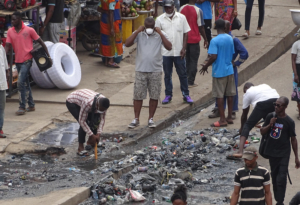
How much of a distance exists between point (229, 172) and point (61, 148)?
260 centimetres

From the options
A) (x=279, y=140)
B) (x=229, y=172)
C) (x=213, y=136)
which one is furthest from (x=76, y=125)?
(x=279, y=140)

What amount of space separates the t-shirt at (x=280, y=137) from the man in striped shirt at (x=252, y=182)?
108cm

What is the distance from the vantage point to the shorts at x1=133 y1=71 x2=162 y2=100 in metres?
9.77

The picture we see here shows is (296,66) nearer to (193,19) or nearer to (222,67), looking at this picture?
(222,67)

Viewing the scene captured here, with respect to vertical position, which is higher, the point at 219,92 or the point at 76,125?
the point at 219,92

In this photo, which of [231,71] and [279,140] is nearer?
[279,140]

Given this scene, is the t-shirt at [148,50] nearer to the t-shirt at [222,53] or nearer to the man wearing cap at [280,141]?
the t-shirt at [222,53]

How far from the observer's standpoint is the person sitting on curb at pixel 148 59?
31.5 feet

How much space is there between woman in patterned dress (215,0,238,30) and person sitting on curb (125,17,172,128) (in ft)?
13.5

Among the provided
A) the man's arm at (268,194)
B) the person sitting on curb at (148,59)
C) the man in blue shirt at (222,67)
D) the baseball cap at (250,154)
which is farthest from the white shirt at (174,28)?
the man's arm at (268,194)

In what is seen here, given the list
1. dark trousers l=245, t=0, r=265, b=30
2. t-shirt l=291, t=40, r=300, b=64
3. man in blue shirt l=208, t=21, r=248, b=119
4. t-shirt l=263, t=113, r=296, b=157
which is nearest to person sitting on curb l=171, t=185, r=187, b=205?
t-shirt l=263, t=113, r=296, b=157

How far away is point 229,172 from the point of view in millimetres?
8258

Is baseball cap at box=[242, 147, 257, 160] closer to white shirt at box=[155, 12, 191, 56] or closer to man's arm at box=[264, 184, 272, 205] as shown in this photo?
man's arm at box=[264, 184, 272, 205]

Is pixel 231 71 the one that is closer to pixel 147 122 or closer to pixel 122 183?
pixel 147 122
